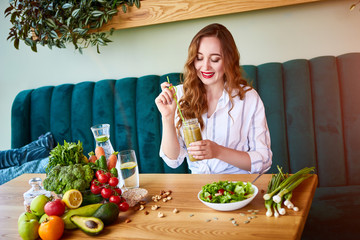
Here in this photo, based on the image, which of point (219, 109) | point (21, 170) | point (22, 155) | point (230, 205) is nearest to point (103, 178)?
point (230, 205)

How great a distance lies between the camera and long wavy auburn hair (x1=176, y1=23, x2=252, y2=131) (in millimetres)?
1918

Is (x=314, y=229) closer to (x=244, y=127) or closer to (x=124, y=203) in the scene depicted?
(x=244, y=127)

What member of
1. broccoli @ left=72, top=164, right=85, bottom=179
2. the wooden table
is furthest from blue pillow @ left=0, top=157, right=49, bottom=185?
broccoli @ left=72, top=164, right=85, bottom=179

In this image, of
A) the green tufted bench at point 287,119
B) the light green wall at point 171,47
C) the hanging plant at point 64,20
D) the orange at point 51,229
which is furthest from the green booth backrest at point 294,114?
the orange at point 51,229

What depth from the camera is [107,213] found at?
122cm

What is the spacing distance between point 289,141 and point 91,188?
1.54m

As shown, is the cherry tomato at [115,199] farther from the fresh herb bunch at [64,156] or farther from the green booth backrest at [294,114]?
the green booth backrest at [294,114]

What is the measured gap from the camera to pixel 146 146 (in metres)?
2.70

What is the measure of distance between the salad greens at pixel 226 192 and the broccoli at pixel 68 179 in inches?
17.8

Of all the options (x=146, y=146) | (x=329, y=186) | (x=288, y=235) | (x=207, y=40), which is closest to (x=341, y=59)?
(x=329, y=186)

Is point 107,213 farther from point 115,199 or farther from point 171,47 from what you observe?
point 171,47

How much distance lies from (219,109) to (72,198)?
3.32ft

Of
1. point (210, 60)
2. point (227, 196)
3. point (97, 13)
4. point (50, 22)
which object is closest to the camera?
point (227, 196)

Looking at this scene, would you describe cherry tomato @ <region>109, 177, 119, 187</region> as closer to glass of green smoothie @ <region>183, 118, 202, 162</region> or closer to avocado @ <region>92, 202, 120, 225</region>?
avocado @ <region>92, 202, 120, 225</region>
